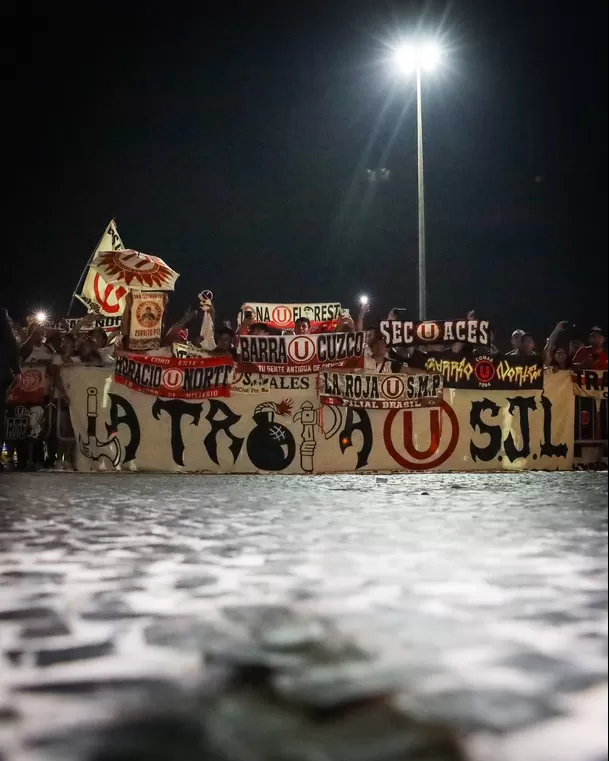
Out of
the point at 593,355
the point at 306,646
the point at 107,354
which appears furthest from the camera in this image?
the point at 593,355

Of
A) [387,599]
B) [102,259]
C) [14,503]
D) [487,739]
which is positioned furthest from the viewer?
[102,259]

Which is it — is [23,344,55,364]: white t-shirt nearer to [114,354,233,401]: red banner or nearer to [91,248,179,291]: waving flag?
[114,354,233,401]: red banner

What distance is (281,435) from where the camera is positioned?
9359mm

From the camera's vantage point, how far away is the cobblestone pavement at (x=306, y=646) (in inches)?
32.9

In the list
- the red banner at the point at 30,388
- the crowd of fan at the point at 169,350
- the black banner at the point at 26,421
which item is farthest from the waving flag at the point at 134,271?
the black banner at the point at 26,421

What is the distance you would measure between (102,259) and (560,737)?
10.6 m

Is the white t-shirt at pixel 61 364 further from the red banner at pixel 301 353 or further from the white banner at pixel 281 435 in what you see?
the red banner at pixel 301 353

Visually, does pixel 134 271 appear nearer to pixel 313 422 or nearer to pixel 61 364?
pixel 61 364

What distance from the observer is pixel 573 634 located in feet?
4.03

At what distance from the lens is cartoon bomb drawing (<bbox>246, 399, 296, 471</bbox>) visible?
9.30 meters

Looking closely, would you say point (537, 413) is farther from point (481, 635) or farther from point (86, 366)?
point (481, 635)

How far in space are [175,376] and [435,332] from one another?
3.51 metres

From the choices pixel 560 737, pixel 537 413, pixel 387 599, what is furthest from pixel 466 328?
pixel 560 737

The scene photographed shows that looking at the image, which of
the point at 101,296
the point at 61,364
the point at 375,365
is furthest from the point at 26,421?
the point at 375,365
